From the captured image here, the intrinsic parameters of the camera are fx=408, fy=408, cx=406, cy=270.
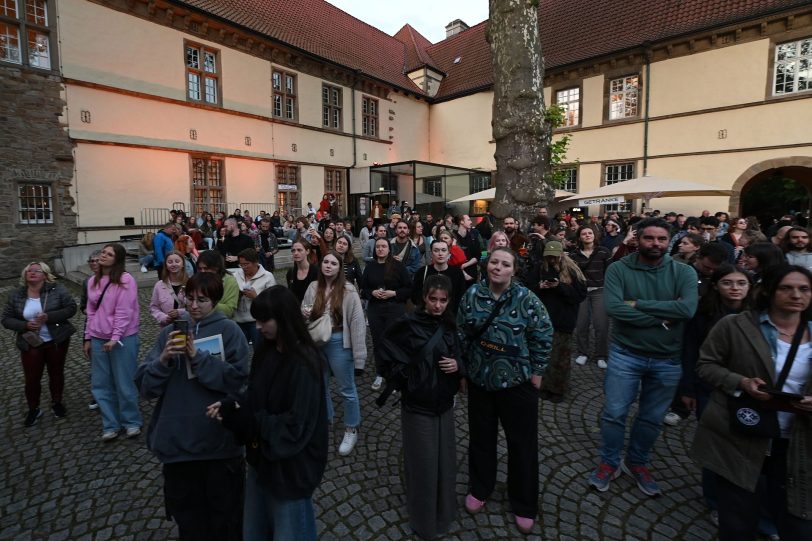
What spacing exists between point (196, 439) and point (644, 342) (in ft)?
10.3

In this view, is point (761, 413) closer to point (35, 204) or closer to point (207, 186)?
point (35, 204)

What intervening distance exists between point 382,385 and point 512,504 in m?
2.59

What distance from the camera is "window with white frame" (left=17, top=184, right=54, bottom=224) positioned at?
41.8 ft

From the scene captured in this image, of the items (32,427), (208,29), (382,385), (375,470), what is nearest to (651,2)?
(208,29)

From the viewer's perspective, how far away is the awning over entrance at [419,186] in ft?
65.1

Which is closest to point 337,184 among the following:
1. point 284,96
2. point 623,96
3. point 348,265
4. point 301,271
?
point 284,96

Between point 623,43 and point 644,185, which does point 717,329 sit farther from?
point 623,43

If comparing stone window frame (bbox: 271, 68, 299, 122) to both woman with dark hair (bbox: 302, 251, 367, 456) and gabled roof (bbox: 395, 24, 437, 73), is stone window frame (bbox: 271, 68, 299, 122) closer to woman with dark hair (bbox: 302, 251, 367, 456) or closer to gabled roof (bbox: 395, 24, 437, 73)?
gabled roof (bbox: 395, 24, 437, 73)

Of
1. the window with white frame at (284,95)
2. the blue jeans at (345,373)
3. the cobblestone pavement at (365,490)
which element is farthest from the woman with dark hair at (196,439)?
the window with white frame at (284,95)

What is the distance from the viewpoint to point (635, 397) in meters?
3.19

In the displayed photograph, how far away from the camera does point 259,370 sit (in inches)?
84.8

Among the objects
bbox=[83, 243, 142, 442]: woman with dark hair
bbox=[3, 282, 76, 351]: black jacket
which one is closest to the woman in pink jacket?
bbox=[83, 243, 142, 442]: woman with dark hair

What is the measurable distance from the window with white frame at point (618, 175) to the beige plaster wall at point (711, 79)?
248 cm

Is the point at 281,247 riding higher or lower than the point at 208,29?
lower
